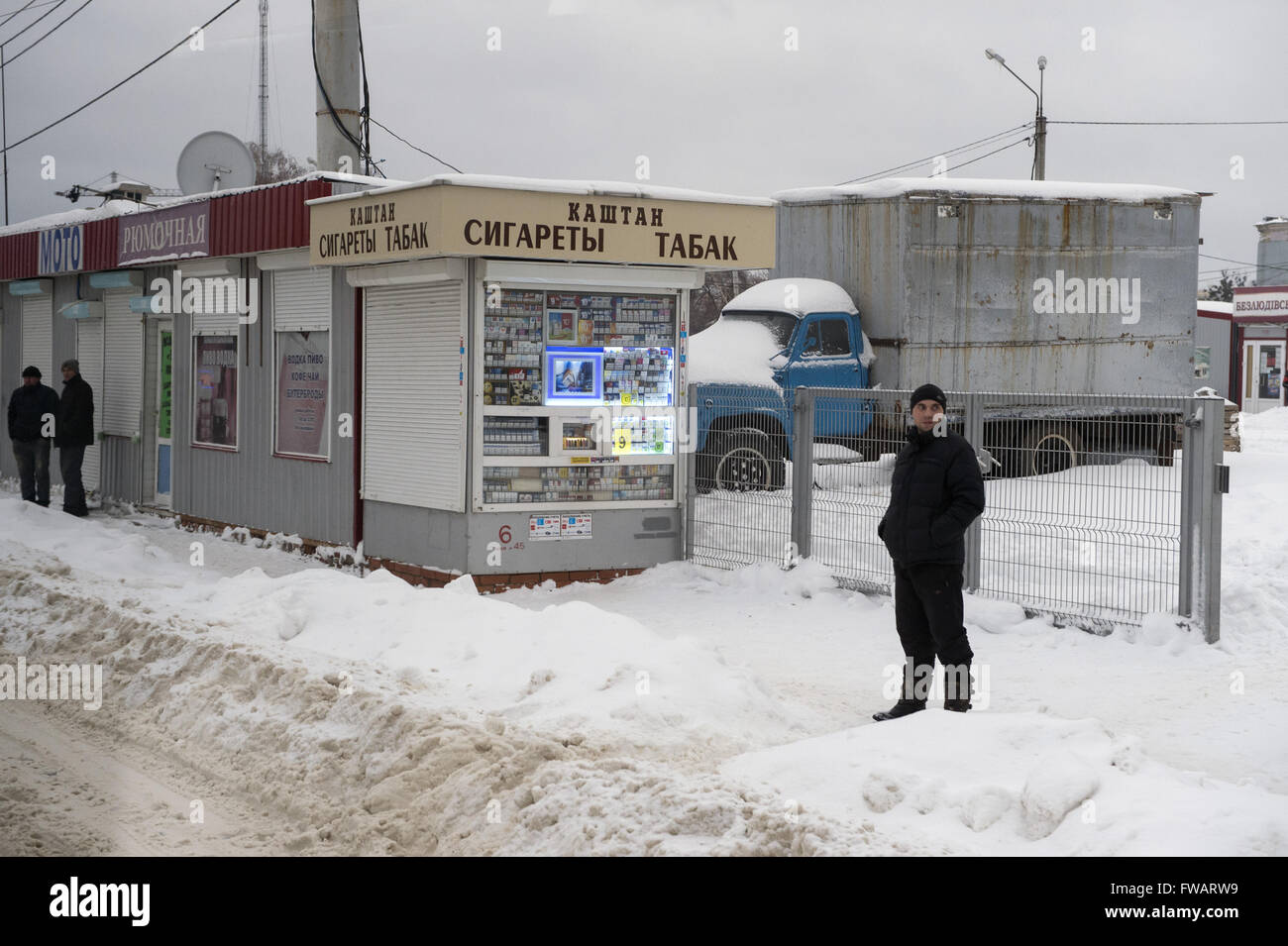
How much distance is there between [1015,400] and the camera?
35.8ft

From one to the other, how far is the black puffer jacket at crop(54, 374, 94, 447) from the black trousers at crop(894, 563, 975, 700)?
13.1 metres

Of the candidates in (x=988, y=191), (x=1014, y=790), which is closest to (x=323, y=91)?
(x=988, y=191)

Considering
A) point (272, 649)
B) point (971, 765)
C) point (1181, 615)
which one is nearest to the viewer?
point (971, 765)

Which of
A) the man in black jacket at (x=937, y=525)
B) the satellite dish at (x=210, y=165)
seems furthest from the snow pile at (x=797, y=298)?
the man in black jacket at (x=937, y=525)

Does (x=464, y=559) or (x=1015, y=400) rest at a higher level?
(x=1015, y=400)

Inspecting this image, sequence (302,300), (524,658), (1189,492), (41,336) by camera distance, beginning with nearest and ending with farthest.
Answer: (524,658)
(1189,492)
(302,300)
(41,336)

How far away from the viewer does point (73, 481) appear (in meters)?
17.7

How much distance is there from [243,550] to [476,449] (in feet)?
13.2

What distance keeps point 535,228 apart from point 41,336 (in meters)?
12.5

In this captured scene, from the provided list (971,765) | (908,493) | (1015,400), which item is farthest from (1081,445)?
(971,765)

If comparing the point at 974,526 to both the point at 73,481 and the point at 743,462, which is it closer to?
the point at 743,462

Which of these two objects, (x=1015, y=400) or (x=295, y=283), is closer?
(x=1015, y=400)

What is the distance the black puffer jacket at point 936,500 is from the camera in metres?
7.61
